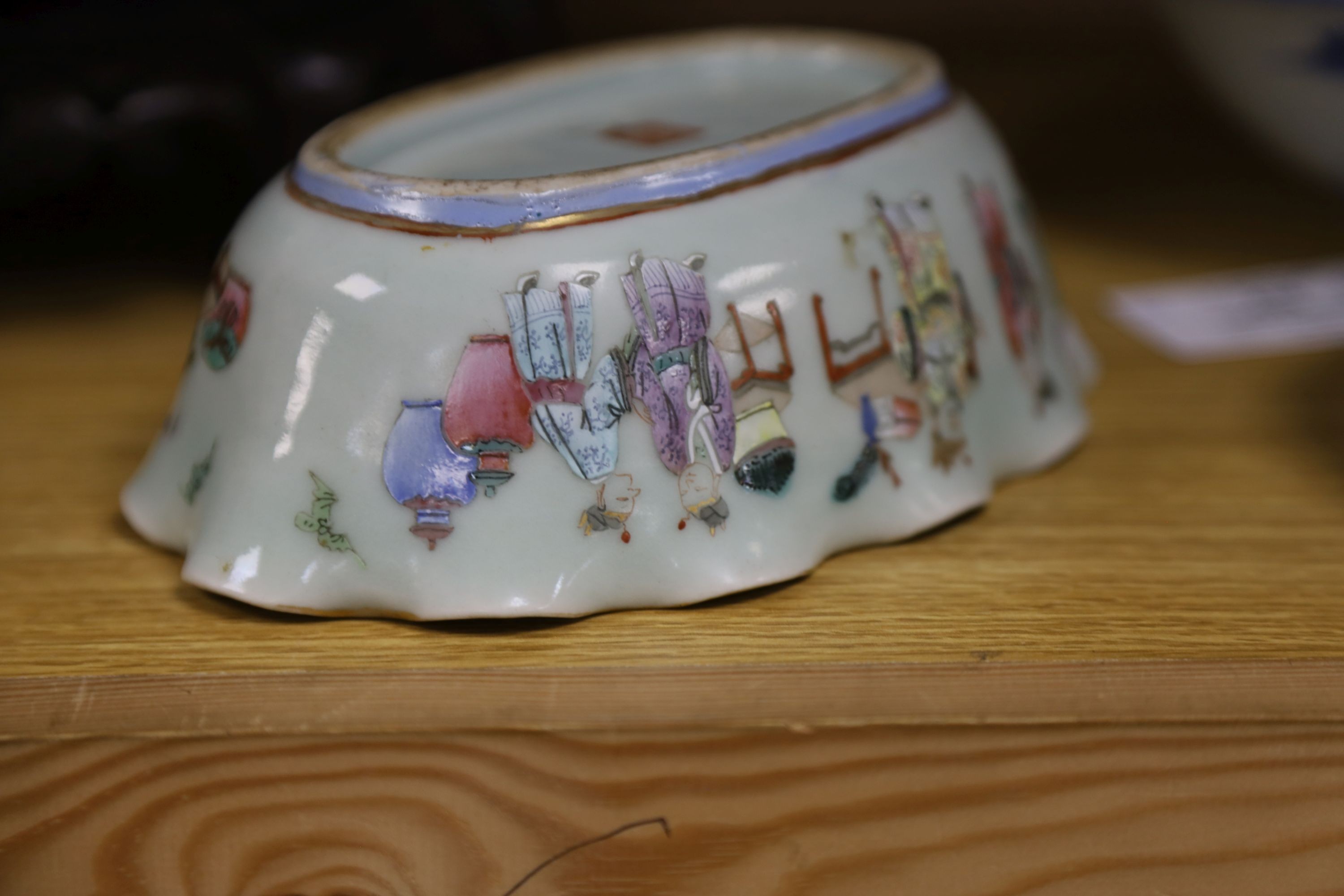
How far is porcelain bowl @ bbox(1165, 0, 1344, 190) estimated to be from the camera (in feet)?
2.32

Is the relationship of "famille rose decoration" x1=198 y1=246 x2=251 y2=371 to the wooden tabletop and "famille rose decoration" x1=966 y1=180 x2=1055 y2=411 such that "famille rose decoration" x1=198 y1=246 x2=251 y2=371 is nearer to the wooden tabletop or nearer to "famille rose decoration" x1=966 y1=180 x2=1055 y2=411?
the wooden tabletop

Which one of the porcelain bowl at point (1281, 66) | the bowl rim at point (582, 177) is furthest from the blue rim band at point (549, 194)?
the porcelain bowl at point (1281, 66)

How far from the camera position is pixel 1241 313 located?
2.64ft

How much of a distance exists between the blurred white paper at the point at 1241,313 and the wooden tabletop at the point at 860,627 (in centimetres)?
6

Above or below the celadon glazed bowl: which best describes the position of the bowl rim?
above

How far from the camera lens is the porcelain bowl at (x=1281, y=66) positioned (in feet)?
2.32

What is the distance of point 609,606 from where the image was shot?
0.49 metres

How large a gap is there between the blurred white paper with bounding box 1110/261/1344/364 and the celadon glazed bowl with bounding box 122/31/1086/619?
28 centimetres

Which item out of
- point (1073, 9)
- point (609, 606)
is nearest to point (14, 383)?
point (609, 606)

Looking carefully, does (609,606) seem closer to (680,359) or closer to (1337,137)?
(680,359)

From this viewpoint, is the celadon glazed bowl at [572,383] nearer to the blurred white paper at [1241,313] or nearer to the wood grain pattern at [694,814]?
the wood grain pattern at [694,814]

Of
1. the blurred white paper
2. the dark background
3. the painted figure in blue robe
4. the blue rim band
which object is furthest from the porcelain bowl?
the painted figure in blue robe

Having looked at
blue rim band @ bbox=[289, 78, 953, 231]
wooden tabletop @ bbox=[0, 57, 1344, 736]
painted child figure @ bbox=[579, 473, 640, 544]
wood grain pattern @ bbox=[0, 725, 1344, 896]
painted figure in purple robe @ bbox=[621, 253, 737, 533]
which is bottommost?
wood grain pattern @ bbox=[0, 725, 1344, 896]

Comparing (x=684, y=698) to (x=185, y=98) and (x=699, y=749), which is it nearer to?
(x=699, y=749)
